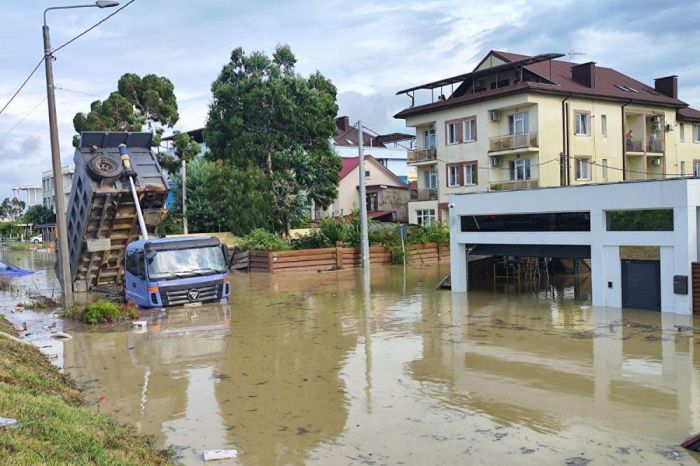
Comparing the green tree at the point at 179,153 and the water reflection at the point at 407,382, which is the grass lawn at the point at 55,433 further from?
the green tree at the point at 179,153

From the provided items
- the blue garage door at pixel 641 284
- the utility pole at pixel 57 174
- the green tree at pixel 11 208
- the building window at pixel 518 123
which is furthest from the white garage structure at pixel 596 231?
the green tree at pixel 11 208

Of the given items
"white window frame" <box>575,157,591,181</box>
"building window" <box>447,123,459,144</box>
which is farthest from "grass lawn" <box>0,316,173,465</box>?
"building window" <box>447,123,459,144</box>

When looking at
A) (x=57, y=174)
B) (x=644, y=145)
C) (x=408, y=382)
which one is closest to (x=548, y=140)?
(x=644, y=145)

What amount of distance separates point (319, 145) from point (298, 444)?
125 feet

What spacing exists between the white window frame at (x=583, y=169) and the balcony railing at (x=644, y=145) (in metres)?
4.23

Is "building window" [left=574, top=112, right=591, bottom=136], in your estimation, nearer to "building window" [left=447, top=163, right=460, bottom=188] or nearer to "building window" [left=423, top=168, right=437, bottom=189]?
"building window" [left=447, top=163, right=460, bottom=188]

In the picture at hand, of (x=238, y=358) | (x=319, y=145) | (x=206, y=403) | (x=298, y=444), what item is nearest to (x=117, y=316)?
Answer: (x=238, y=358)

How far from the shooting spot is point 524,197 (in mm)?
21875

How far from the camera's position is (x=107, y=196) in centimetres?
2250

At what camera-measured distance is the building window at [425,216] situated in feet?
157

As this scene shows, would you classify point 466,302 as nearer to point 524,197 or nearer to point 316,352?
point 524,197

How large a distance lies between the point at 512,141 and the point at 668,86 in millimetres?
15982

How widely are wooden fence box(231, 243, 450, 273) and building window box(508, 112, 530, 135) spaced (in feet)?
29.9

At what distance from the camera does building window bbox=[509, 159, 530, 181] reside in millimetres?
42000
